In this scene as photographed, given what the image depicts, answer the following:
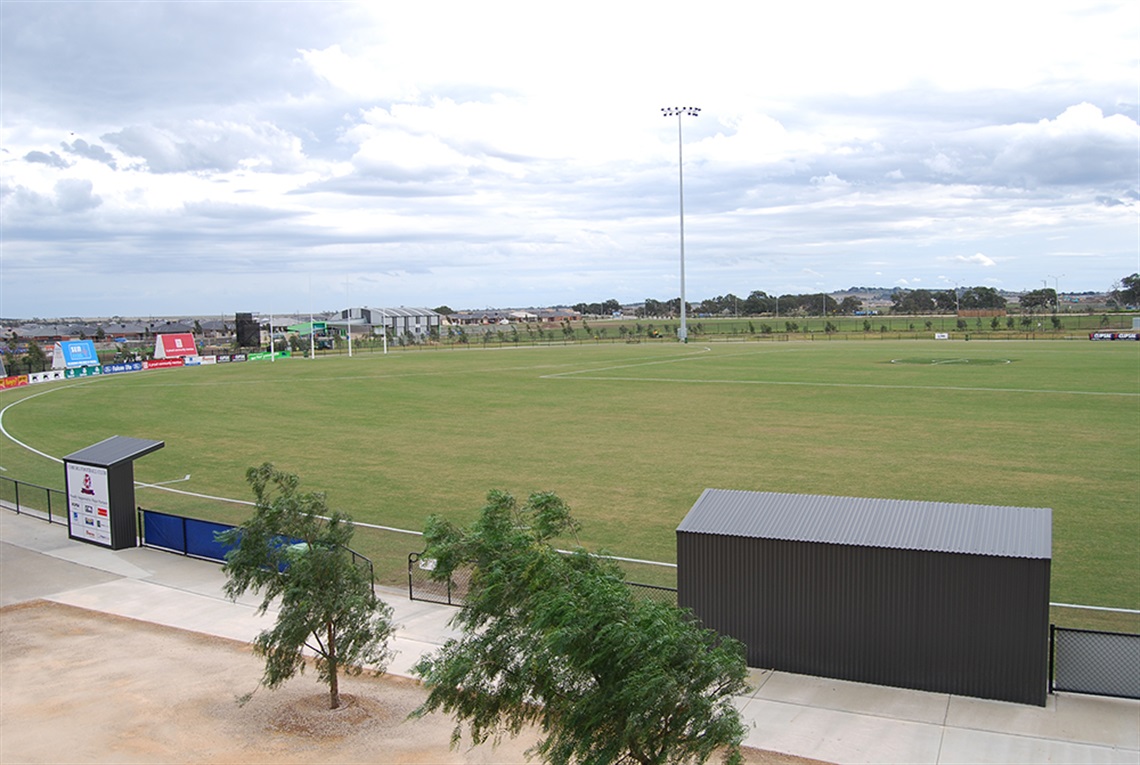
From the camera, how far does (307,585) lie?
1360cm

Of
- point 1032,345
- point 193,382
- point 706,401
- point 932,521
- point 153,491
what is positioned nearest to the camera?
point 932,521

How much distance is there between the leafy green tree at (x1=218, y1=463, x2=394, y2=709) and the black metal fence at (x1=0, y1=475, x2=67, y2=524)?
15514 millimetres

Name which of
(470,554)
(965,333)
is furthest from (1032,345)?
(470,554)

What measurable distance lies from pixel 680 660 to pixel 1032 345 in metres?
109

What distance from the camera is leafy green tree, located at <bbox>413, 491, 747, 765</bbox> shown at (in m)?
8.27

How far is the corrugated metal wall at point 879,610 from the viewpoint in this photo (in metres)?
13.5

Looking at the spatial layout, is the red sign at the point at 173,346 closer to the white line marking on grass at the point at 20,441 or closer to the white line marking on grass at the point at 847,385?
the white line marking on grass at the point at 20,441

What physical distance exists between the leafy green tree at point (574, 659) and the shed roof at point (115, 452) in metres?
15.9

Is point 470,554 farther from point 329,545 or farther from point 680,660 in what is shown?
point 329,545

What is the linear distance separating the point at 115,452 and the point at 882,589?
18806 millimetres

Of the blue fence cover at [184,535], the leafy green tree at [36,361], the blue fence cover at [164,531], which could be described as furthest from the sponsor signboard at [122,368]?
the blue fence cover at [184,535]

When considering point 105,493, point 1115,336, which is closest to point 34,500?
point 105,493

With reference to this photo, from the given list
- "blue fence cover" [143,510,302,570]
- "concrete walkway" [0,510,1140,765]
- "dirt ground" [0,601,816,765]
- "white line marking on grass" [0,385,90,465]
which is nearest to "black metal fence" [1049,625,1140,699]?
"concrete walkway" [0,510,1140,765]

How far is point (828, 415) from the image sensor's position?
45.8 metres
